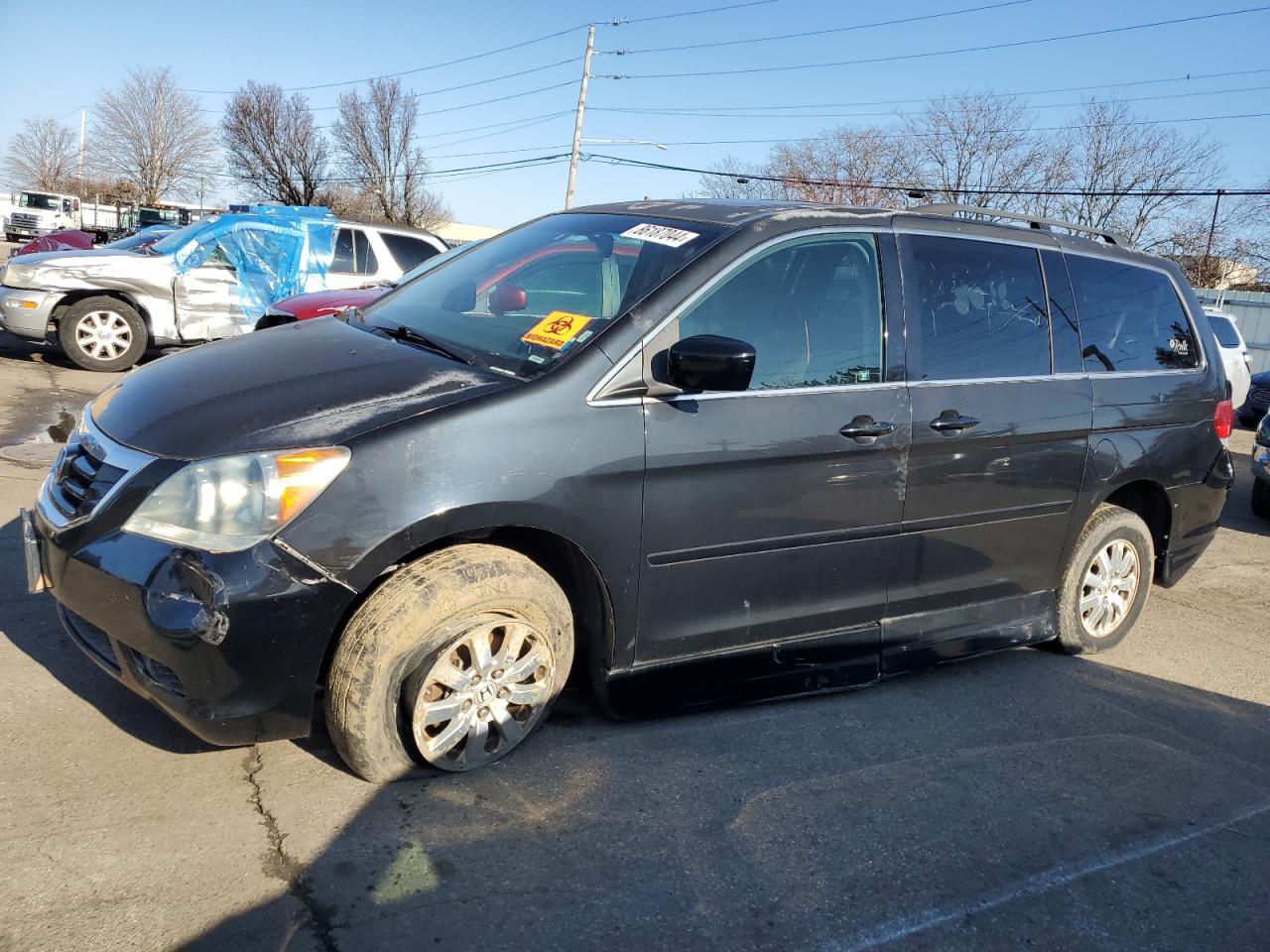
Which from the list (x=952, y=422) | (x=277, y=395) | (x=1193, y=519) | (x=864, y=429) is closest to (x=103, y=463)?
(x=277, y=395)

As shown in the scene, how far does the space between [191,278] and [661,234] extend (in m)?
8.68

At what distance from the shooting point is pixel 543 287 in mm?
3848

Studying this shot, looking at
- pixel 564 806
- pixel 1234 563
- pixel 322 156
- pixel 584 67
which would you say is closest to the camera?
pixel 564 806

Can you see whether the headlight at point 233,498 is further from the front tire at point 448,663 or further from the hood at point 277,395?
the front tire at point 448,663

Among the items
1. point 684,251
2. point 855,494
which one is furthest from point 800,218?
point 855,494

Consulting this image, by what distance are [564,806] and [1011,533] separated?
7.59 feet

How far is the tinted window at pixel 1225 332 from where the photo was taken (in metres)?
15.1

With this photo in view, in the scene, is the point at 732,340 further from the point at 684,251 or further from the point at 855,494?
the point at 855,494

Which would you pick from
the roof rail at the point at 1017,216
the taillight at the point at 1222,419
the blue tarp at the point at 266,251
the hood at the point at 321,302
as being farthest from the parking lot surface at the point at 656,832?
the blue tarp at the point at 266,251

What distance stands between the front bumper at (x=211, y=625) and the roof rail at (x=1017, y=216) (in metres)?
2.89

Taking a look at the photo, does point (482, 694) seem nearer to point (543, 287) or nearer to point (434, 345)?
point (434, 345)

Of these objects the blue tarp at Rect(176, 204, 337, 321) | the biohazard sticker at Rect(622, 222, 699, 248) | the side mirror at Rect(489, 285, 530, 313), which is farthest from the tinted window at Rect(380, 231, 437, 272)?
the biohazard sticker at Rect(622, 222, 699, 248)

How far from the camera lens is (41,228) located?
139 feet

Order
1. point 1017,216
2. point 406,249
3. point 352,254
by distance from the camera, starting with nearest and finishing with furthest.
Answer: point 1017,216 < point 352,254 < point 406,249
